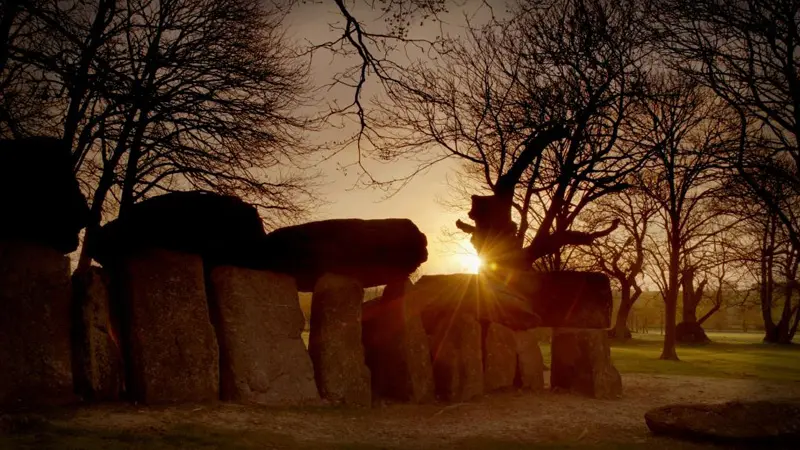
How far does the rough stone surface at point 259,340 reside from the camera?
8945 mm

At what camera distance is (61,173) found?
8.05 m

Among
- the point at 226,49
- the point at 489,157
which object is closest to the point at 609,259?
the point at 489,157

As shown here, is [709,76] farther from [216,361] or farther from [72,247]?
[72,247]

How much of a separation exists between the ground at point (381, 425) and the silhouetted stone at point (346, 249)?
2.30 m

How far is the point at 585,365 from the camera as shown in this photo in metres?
12.1

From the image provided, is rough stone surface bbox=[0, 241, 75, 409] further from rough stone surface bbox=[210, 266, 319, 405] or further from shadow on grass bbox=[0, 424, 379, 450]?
rough stone surface bbox=[210, 266, 319, 405]

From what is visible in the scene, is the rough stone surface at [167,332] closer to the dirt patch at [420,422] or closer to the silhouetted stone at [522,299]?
the dirt patch at [420,422]

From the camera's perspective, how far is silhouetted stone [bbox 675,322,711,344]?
3462 cm

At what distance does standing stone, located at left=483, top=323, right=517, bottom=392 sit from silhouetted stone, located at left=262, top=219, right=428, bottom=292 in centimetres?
218

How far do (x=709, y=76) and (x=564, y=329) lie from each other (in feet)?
17.2

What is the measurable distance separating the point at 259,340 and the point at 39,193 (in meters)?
3.47

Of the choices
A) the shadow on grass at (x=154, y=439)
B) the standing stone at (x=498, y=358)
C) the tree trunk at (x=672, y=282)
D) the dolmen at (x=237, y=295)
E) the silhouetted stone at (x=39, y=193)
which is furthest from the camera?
the tree trunk at (x=672, y=282)

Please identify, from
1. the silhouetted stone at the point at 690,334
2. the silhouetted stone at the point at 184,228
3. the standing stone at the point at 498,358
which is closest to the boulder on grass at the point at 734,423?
the standing stone at the point at 498,358

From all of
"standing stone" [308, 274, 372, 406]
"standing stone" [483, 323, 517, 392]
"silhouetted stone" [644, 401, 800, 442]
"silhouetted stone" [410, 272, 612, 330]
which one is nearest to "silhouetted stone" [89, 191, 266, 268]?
"standing stone" [308, 274, 372, 406]
